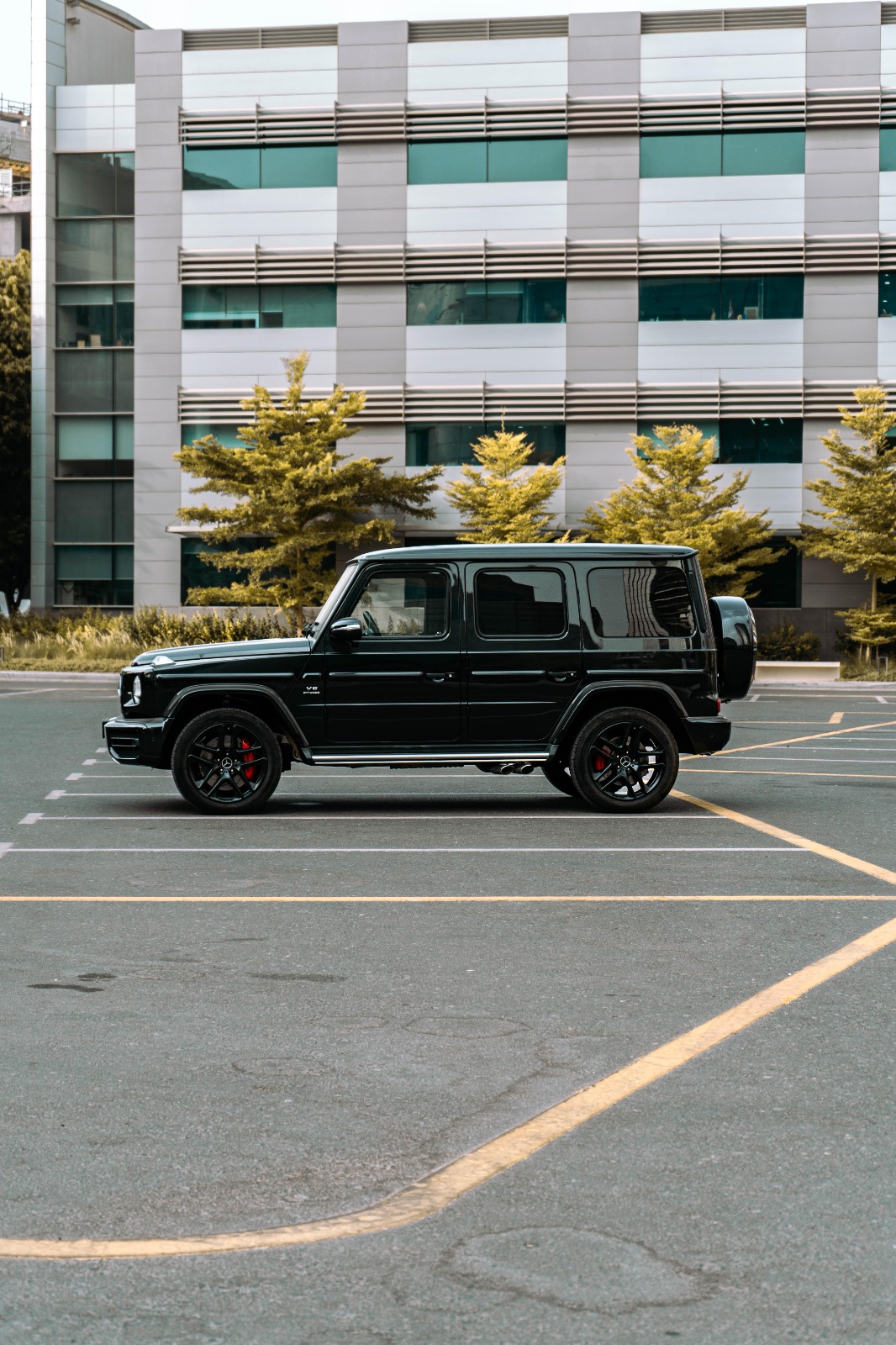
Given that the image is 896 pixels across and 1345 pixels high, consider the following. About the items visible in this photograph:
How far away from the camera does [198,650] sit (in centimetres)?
1231

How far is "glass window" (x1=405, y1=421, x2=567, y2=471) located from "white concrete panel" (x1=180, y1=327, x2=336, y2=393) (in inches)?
115

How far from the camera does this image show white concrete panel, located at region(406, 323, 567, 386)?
4072 centimetres

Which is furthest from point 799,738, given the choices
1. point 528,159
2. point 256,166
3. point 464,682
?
point 256,166

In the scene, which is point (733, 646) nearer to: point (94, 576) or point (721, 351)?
point (721, 351)

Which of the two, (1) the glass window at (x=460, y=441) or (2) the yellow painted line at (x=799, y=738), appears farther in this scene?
(1) the glass window at (x=460, y=441)

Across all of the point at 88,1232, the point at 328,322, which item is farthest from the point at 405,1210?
the point at 328,322

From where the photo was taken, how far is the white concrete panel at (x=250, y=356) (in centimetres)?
4159

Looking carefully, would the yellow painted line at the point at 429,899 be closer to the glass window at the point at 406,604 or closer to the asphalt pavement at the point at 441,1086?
the asphalt pavement at the point at 441,1086

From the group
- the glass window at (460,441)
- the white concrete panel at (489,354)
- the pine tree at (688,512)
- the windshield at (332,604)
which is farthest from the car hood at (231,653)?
the white concrete panel at (489,354)

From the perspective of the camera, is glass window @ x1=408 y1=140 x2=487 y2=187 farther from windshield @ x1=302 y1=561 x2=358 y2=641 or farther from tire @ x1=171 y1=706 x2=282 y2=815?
tire @ x1=171 y1=706 x2=282 y2=815

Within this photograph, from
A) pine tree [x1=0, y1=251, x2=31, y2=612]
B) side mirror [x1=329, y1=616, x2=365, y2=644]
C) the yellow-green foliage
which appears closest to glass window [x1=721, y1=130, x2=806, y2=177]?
the yellow-green foliage

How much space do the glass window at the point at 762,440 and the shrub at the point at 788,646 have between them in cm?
450

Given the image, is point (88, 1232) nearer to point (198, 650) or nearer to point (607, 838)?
point (607, 838)

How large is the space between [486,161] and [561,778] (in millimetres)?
30952
